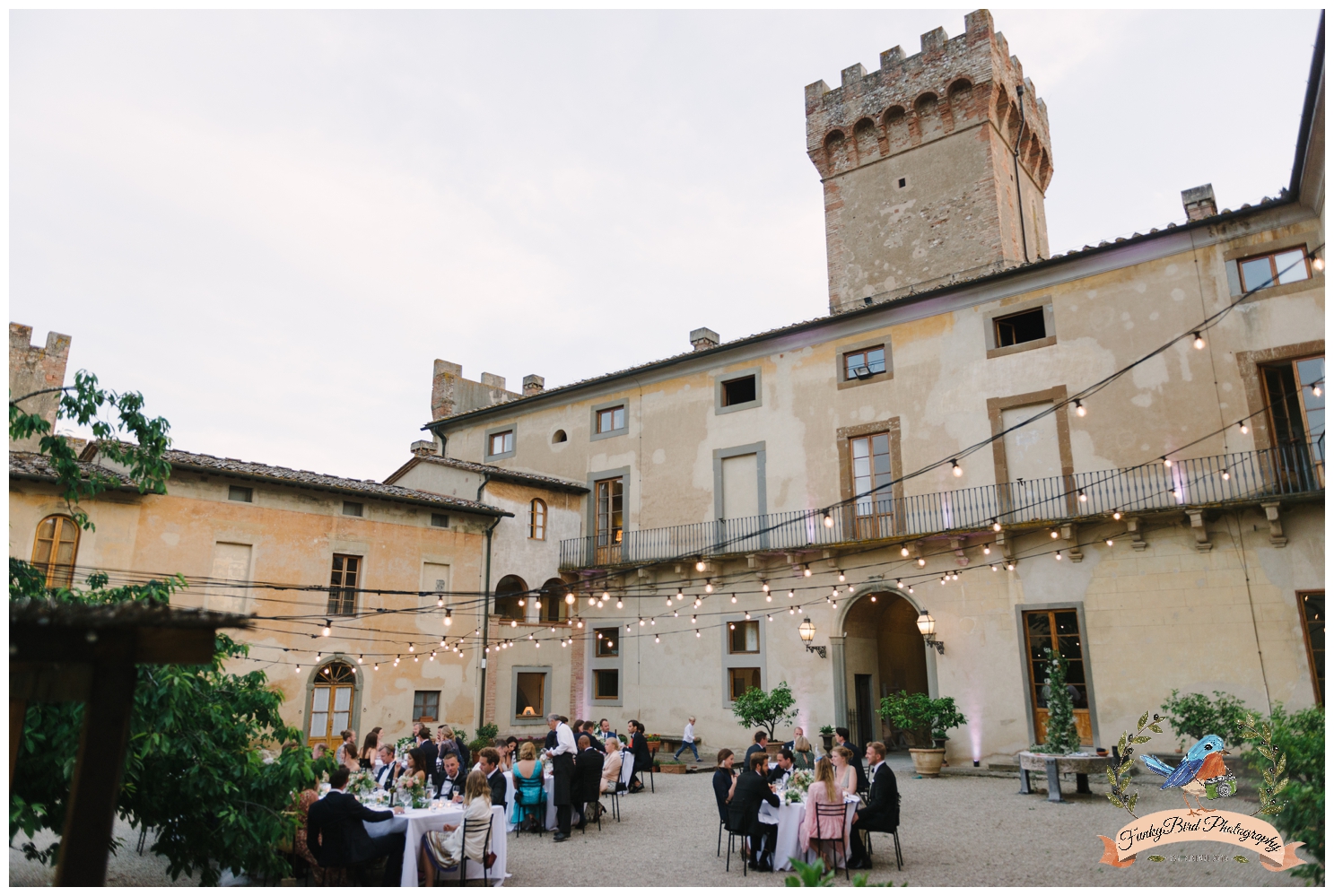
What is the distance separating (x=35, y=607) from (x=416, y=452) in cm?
2356

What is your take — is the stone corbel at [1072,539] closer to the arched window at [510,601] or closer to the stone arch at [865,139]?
the arched window at [510,601]

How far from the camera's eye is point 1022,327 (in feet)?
57.5

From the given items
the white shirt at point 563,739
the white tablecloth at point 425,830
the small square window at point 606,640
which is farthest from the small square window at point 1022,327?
the white tablecloth at point 425,830

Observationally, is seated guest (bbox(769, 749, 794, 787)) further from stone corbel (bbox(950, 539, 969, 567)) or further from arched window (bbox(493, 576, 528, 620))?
arched window (bbox(493, 576, 528, 620))

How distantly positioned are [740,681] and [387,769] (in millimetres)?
9753

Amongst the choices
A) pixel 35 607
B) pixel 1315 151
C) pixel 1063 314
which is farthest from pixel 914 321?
pixel 35 607

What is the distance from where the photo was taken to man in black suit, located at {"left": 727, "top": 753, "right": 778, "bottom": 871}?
873cm

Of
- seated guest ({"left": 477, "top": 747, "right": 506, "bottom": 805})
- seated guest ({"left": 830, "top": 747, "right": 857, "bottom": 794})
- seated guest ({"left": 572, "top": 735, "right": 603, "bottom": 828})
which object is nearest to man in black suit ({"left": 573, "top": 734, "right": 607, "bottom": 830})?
seated guest ({"left": 572, "top": 735, "right": 603, "bottom": 828})

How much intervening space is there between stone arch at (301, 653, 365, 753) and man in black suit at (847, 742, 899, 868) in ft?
40.1

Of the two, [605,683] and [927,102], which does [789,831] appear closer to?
[605,683]

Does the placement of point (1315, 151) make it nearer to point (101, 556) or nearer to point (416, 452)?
point (101, 556)

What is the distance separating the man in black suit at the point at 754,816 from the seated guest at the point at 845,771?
0.85 metres

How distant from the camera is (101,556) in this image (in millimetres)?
15367

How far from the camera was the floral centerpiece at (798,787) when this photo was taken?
877 cm
